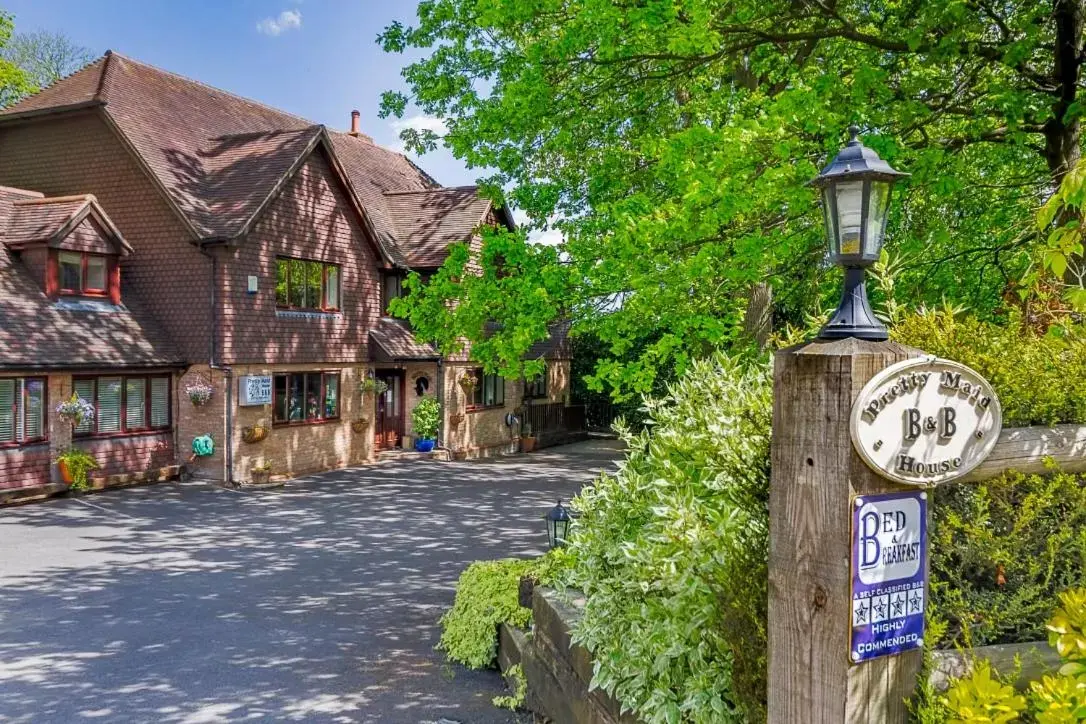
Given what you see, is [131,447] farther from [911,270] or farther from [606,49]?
[911,270]

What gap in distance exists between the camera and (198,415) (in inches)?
741

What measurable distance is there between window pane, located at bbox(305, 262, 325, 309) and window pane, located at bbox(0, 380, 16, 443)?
272 inches

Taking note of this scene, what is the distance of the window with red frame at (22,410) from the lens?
52.6 ft

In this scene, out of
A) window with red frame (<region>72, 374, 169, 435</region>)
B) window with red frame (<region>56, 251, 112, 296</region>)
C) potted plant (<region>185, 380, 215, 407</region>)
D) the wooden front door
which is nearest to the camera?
window with red frame (<region>72, 374, 169, 435</region>)

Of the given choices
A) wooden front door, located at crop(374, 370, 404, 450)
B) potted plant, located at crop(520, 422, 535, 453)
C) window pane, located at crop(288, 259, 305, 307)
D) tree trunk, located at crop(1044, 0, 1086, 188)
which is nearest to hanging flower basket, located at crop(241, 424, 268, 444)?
window pane, located at crop(288, 259, 305, 307)

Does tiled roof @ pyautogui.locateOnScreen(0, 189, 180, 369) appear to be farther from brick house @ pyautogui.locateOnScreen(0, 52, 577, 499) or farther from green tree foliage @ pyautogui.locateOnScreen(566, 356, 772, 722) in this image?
green tree foliage @ pyautogui.locateOnScreen(566, 356, 772, 722)

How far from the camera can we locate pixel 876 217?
140 inches

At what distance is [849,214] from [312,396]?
19070 millimetres

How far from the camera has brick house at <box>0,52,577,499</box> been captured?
1728 centimetres

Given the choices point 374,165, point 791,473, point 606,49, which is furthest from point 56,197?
point 791,473

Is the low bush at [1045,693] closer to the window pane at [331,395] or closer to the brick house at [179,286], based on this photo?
the brick house at [179,286]

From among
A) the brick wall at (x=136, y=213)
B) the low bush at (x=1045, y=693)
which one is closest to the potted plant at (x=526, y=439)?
the brick wall at (x=136, y=213)

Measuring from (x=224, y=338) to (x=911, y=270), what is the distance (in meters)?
14.7

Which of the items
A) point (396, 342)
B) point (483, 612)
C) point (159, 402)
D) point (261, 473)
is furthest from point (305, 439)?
point (483, 612)
